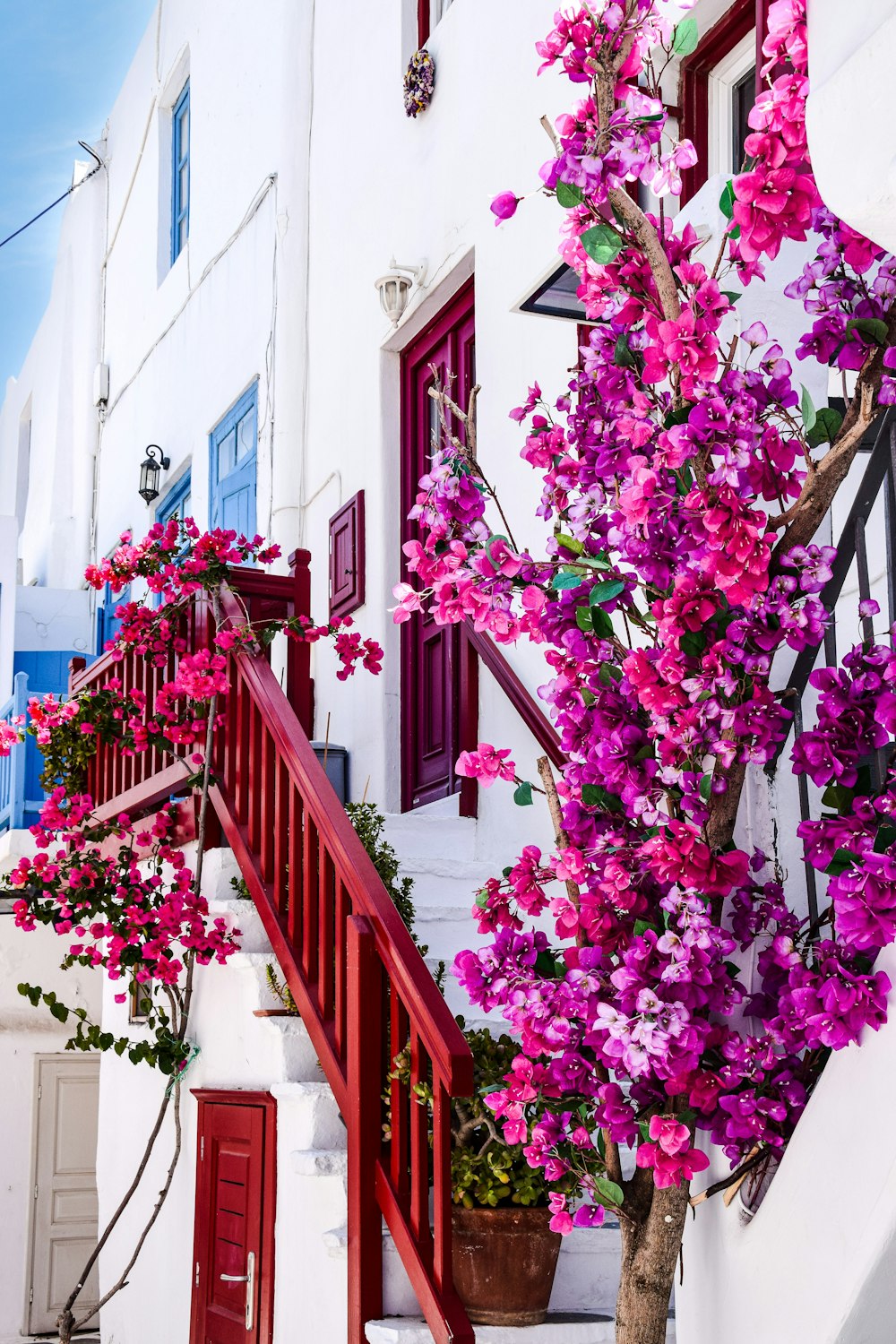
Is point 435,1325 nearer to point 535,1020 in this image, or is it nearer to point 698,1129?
point 698,1129

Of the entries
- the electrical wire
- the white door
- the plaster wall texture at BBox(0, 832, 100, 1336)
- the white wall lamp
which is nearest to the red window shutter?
the white wall lamp

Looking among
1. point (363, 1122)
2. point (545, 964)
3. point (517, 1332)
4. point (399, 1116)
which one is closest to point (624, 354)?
point (545, 964)

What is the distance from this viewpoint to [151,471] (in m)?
10.6

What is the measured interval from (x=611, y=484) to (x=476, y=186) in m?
4.10

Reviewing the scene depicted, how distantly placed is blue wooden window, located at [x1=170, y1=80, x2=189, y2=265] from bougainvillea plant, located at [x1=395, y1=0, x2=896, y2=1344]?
9.00 metres

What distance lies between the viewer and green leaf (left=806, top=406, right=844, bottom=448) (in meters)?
2.29

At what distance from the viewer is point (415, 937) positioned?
5090 millimetres

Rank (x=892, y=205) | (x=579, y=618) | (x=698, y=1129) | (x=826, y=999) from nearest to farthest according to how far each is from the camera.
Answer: (x=892, y=205)
(x=826, y=999)
(x=579, y=618)
(x=698, y=1129)

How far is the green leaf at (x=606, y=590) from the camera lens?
2.32 m

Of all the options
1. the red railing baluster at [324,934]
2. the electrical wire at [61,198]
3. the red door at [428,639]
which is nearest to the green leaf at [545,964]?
the red railing baluster at [324,934]

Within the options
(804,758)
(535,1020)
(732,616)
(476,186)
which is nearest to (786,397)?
(732,616)

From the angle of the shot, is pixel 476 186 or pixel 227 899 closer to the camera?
pixel 227 899

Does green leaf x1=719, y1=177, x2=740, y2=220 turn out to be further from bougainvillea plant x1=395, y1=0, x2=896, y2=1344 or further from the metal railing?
the metal railing

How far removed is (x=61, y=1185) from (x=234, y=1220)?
4.47 metres
